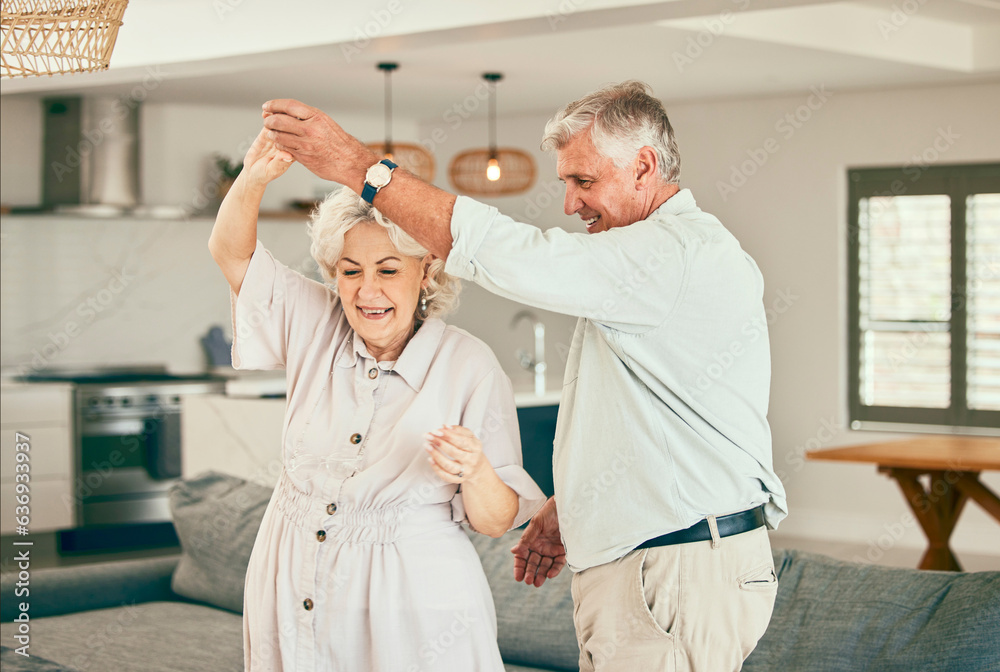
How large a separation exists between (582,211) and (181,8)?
3.09m

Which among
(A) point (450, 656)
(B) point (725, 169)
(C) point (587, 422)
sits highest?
(B) point (725, 169)

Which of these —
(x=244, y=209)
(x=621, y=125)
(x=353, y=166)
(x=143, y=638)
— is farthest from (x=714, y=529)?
(x=143, y=638)

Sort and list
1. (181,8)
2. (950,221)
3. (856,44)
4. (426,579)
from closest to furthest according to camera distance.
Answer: (426,579) < (181,8) < (856,44) < (950,221)

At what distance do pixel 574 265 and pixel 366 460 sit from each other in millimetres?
529

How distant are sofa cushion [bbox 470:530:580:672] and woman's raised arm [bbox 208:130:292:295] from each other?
123 cm

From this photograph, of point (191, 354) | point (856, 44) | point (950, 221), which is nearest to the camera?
point (856, 44)

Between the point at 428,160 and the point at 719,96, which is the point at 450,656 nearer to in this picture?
the point at 428,160

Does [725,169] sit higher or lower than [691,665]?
higher

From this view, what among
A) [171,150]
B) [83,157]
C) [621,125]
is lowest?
[621,125]

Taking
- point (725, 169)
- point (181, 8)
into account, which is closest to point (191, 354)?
point (181, 8)

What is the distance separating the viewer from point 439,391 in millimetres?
1634

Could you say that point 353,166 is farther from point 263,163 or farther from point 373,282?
point 373,282

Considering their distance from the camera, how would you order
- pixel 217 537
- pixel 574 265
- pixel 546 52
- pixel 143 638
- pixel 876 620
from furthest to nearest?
pixel 546 52, pixel 217 537, pixel 143 638, pixel 876 620, pixel 574 265

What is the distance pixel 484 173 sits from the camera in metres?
6.21
